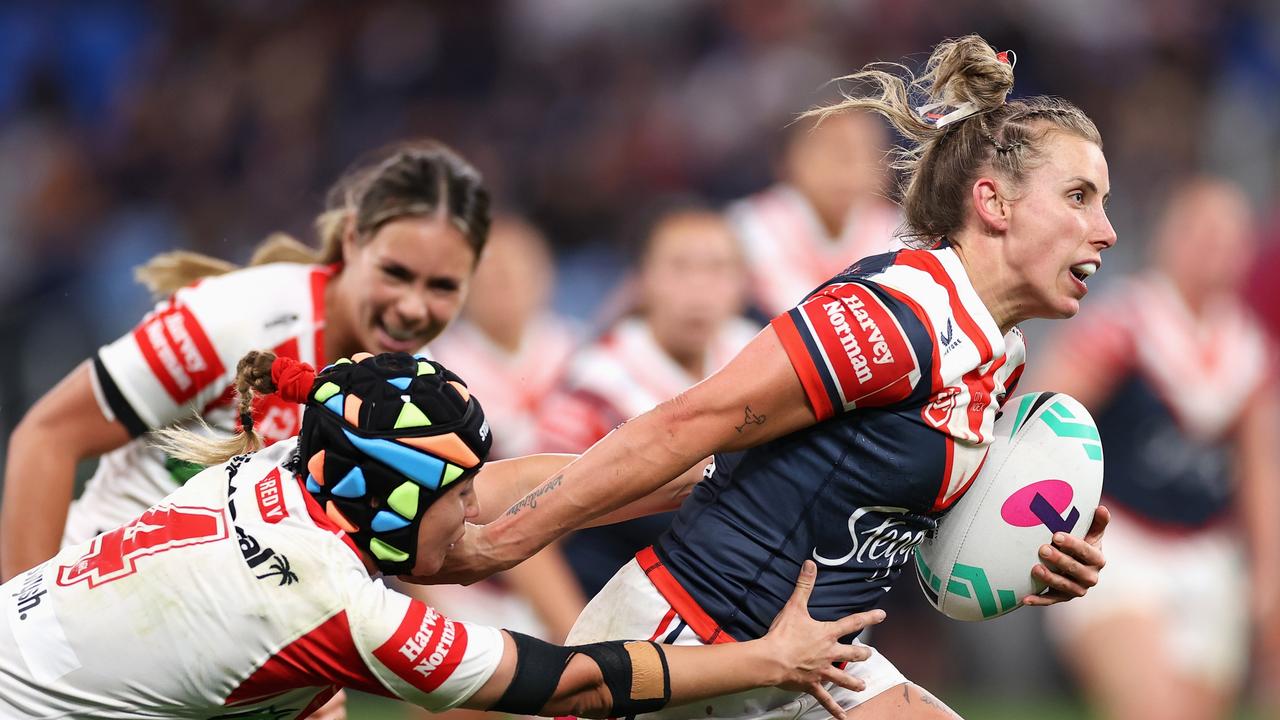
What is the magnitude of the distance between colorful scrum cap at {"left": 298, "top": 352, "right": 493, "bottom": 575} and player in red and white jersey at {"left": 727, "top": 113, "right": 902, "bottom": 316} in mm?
5119

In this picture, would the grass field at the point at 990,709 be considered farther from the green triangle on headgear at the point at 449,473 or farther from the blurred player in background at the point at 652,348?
the green triangle on headgear at the point at 449,473

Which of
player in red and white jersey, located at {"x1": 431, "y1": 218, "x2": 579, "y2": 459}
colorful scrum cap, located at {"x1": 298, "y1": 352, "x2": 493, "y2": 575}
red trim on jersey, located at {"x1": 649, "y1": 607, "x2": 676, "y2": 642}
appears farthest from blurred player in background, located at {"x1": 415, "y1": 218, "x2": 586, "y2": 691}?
colorful scrum cap, located at {"x1": 298, "y1": 352, "x2": 493, "y2": 575}

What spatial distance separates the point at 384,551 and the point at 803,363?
37.0 inches

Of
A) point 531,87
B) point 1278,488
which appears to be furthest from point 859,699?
point 531,87

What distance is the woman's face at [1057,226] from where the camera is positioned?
346cm

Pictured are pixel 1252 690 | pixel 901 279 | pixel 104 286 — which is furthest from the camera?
pixel 104 286

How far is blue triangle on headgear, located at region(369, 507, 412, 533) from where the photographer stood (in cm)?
309

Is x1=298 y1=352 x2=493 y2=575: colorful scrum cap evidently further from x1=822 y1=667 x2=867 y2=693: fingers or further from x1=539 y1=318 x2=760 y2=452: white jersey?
x1=539 y1=318 x2=760 y2=452: white jersey

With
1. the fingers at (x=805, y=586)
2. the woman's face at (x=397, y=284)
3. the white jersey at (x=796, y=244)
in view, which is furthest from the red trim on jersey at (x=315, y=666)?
the white jersey at (x=796, y=244)

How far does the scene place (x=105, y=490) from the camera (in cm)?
467

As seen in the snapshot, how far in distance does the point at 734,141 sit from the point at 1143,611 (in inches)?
198

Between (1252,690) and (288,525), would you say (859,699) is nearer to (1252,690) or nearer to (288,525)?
(288,525)

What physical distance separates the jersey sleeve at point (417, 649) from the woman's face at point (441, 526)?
131mm

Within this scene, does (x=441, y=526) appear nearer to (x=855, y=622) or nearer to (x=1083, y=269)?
(x=855, y=622)
